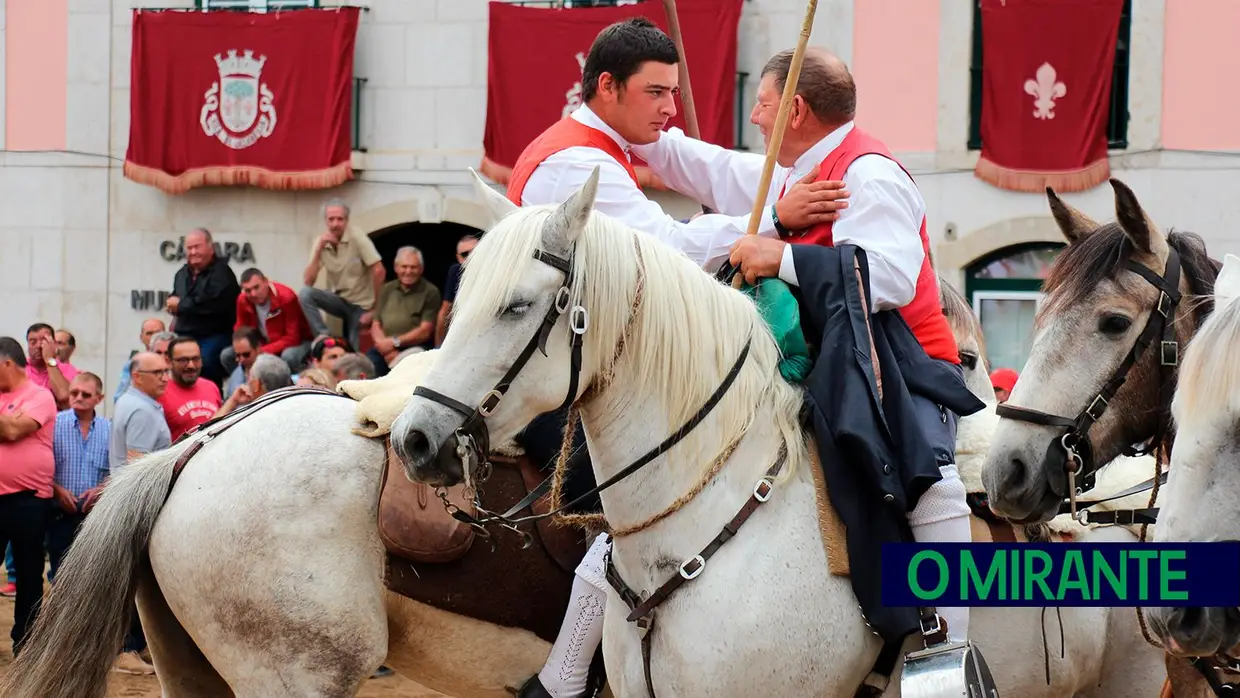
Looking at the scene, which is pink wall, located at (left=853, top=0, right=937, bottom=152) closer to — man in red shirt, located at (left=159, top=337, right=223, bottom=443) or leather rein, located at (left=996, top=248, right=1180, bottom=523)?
man in red shirt, located at (left=159, top=337, right=223, bottom=443)

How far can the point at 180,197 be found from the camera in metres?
17.1

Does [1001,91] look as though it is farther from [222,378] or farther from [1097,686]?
[1097,686]

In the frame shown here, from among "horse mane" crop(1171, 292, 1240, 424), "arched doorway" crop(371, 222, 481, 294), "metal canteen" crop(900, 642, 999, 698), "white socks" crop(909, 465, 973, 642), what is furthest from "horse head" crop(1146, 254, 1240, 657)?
"arched doorway" crop(371, 222, 481, 294)

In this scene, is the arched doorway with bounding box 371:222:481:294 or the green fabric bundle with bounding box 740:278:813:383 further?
the arched doorway with bounding box 371:222:481:294

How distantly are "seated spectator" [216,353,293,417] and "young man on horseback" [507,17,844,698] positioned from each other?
526 centimetres

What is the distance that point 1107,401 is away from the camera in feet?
14.2

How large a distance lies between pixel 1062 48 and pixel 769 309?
1128 cm

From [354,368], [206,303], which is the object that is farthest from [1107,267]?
[206,303]

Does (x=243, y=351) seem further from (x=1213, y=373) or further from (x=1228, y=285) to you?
(x=1213, y=373)

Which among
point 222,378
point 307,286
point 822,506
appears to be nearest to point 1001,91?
point 307,286

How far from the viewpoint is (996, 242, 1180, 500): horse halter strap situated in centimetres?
429

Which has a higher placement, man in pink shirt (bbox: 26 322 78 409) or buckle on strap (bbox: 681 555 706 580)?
buckle on strap (bbox: 681 555 706 580)

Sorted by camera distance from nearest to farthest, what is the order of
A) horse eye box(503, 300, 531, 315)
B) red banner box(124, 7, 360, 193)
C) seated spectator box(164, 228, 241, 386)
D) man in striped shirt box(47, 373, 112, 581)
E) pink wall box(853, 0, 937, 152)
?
1. horse eye box(503, 300, 531, 315)
2. man in striped shirt box(47, 373, 112, 581)
3. seated spectator box(164, 228, 241, 386)
4. pink wall box(853, 0, 937, 152)
5. red banner box(124, 7, 360, 193)

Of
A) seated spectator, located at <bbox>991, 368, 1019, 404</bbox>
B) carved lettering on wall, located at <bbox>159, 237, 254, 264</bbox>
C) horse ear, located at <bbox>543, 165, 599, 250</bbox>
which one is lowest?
seated spectator, located at <bbox>991, 368, 1019, 404</bbox>
